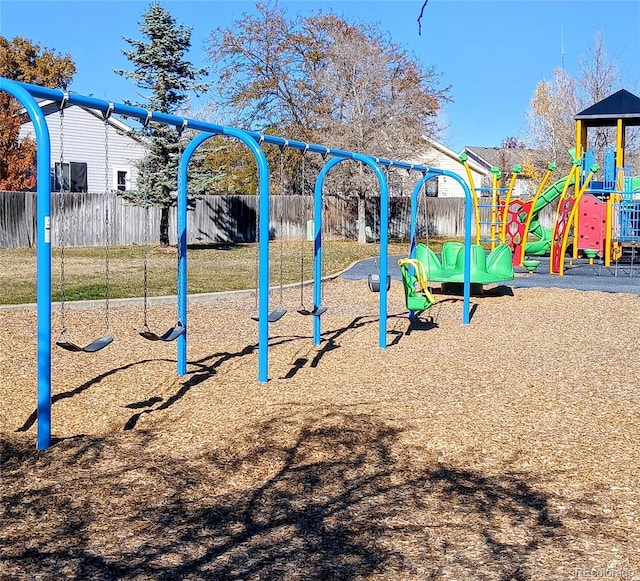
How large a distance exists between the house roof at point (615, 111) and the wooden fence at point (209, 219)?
519 centimetres

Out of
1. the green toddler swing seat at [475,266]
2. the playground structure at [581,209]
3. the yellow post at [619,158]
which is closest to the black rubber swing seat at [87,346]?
the green toddler swing seat at [475,266]

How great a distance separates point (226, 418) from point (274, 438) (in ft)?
2.02

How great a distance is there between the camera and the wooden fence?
2470 centimetres

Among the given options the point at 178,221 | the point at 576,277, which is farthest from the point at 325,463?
the point at 576,277

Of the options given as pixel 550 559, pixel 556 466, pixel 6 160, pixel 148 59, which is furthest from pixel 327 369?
pixel 6 160

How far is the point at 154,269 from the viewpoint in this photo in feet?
57.3

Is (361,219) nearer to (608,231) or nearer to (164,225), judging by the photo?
(164,225)

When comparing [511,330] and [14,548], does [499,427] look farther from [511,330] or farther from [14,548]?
[511,330]

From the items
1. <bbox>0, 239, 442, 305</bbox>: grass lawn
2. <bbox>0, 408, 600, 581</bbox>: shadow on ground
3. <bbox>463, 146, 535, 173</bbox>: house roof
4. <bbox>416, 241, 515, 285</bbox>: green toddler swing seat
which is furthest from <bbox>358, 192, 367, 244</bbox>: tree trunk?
<bbox>463, 146, 535, 173</bbox>: house roof

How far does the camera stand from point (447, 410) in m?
5.80

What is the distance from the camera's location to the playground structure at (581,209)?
17.6 meters

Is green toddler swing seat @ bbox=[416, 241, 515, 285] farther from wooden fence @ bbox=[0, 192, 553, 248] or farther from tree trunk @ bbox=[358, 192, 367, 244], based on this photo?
tree trunk @ bbox=[358, 192, 367, 244]

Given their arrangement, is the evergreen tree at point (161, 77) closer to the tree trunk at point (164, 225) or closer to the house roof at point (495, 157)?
the tree trunk at point (164, 225)

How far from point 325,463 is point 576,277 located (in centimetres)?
1357
